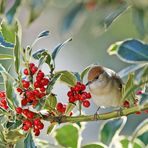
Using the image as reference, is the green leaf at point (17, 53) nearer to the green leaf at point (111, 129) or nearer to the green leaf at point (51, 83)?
the green leaf at point (51, 83)

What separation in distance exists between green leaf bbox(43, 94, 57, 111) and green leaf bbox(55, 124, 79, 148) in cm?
13

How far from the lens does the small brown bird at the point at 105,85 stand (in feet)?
4.78

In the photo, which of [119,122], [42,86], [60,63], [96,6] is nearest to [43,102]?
[42,86]

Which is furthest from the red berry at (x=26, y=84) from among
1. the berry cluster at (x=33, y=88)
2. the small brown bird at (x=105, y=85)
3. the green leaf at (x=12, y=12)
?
the small brown bird at (x=105, y=85)

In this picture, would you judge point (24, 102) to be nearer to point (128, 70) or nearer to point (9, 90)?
point (9, 90)

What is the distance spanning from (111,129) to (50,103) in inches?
6.2

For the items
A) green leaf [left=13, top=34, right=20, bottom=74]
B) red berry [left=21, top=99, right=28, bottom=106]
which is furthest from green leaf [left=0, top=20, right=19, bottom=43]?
red berry [left=21, top=99, right=28, bottom=106]

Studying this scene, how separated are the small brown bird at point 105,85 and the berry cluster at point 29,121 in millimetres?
296

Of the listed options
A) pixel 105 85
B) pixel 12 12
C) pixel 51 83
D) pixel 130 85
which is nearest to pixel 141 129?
pixel 130 85

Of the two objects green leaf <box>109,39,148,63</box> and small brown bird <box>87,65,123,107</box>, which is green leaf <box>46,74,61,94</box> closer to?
green leaf <box>109,39,148,63</box>

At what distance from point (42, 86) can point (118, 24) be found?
2578 mm

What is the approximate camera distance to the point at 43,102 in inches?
44.7

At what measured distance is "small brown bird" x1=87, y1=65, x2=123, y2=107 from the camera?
1458 mm

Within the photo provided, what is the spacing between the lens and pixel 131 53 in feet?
3.35
